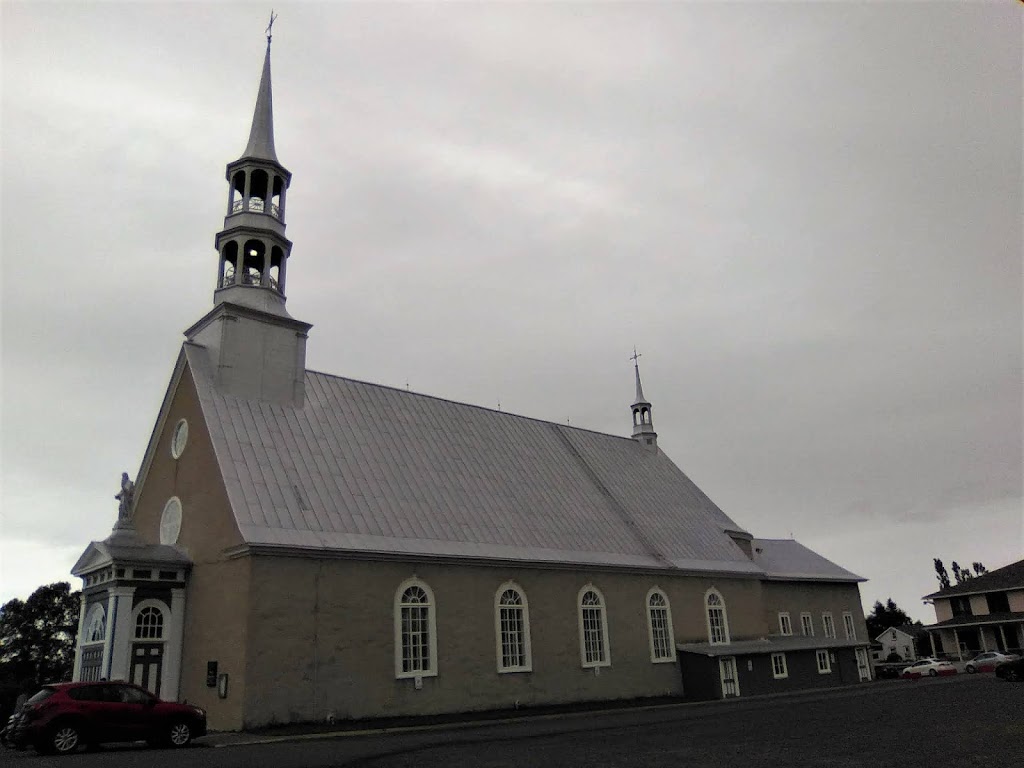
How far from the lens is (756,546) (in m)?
45.6

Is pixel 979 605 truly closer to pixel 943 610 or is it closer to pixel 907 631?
pixel 943 610

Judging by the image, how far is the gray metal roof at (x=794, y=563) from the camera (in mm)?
42628

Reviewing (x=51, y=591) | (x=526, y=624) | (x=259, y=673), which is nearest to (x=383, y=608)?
(x=259, y=673)

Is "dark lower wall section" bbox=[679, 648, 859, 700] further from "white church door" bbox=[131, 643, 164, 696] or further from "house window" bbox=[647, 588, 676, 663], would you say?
"white church door" bbox=[131, 643, 164, 696]

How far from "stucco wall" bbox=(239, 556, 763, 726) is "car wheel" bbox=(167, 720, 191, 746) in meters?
2.80

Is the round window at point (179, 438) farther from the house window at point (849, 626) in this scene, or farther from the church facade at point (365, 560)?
the house window at point (849, 626)

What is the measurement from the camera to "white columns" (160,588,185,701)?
2250 centimetres

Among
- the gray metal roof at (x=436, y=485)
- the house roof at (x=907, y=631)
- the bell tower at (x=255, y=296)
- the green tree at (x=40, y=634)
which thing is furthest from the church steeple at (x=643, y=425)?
the house roof at (x=907, y=631)

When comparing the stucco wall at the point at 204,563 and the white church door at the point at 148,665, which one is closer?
the stucco wall at the point at 204,563

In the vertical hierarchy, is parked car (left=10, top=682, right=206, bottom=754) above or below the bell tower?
below

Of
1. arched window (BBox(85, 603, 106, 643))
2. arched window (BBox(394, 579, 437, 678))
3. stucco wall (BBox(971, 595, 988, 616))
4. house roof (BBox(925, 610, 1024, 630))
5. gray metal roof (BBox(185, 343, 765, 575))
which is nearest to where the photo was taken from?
arched window (BBox(85, 603, 106, 643))

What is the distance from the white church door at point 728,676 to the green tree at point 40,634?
4295 cm

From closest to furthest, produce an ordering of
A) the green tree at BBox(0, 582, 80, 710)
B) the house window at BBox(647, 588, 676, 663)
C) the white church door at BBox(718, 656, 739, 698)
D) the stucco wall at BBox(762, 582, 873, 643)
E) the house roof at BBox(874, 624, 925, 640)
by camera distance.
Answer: the house window at BBox(647, 588, 676, 663), the white church door at BBox(718, 656, 739, 698), the stucco wall at BBox(762, 582, 873, 643), the green tree at BBox(0, 582, 80, 710), the house roof at BBox(874, 624, 925, 640)

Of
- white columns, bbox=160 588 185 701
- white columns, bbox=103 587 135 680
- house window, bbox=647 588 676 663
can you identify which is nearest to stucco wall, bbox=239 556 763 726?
house window, bbox=647 588 676 663
